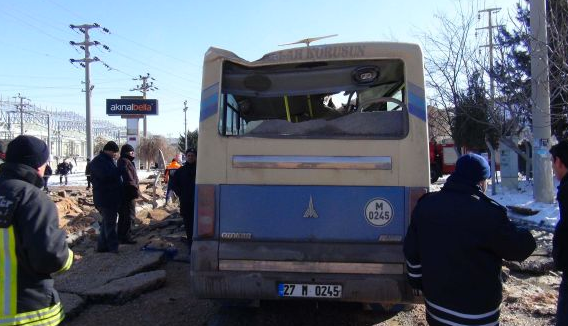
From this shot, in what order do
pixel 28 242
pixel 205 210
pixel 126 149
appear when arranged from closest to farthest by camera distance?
pixel 28 242 < pixel 205 210 < pixel 126 149

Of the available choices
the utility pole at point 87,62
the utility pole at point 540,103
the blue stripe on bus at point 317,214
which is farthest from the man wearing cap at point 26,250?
the utility pole at point 87,62

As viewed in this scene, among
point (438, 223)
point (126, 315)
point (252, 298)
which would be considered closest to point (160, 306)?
point (126, 315)

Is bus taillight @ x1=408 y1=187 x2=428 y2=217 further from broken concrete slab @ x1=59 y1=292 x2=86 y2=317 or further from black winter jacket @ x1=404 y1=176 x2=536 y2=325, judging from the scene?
broken concrete slab @ x1=59 y1=292 x2=86 y2=317

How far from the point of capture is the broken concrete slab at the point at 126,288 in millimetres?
5906

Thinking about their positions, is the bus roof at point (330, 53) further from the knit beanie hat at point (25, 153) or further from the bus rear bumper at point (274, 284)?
the knit beanie hat at point (25, 153)

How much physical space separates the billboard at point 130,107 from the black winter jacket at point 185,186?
16403mm

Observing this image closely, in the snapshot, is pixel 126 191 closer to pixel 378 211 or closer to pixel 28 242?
pixel 378 211

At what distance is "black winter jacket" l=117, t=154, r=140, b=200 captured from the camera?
8711 millimetres

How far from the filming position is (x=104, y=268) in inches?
283

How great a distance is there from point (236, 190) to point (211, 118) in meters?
0.70

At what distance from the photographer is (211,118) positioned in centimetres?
457

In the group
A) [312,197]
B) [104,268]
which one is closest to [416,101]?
[312,197]

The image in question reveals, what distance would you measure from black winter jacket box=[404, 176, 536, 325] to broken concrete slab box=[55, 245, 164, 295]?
4.63 meters

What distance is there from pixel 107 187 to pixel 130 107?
17.4 meters
